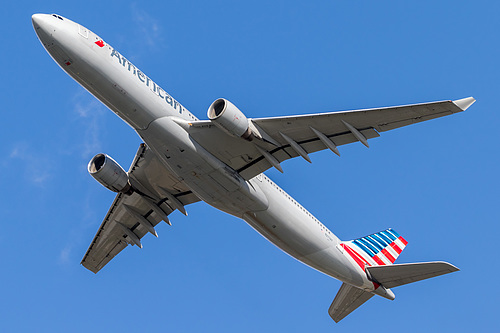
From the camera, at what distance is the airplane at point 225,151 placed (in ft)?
87.5

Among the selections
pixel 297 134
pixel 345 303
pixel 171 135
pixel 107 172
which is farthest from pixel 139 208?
pixel 345 303

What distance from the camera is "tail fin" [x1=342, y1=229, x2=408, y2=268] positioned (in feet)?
116

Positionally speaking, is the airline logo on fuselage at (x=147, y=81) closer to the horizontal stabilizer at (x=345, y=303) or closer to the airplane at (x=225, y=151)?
the airplane at (x=225, y=151)

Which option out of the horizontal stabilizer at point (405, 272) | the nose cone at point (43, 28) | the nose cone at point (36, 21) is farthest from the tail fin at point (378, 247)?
Result: the nose cone at point (36, 21)

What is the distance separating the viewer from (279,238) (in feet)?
105

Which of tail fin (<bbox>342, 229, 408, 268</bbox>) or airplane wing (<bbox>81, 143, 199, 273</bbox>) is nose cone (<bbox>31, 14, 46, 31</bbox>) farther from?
tail fin (<bbox>342, 229, 408, 268</bbox>)

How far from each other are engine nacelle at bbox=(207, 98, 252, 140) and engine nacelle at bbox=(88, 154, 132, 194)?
8.04 metres

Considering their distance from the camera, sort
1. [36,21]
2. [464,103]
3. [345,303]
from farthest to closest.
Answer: [345,303], [36,21], [464,103]

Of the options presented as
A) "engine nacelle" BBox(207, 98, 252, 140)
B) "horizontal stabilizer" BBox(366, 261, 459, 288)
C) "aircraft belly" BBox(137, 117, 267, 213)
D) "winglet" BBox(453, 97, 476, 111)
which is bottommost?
"aircraft belly" BBox(137, 117, 267, 213)

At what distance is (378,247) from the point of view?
37344mm

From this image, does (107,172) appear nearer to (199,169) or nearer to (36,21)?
(199,169)

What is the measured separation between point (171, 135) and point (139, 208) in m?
Result: 9.47

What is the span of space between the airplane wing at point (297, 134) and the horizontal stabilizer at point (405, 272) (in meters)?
8.59

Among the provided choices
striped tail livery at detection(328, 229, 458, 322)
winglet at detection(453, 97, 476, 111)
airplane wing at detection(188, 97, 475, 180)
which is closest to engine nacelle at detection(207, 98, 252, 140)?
airplane wing at detection(188, 97, 475, 180)
